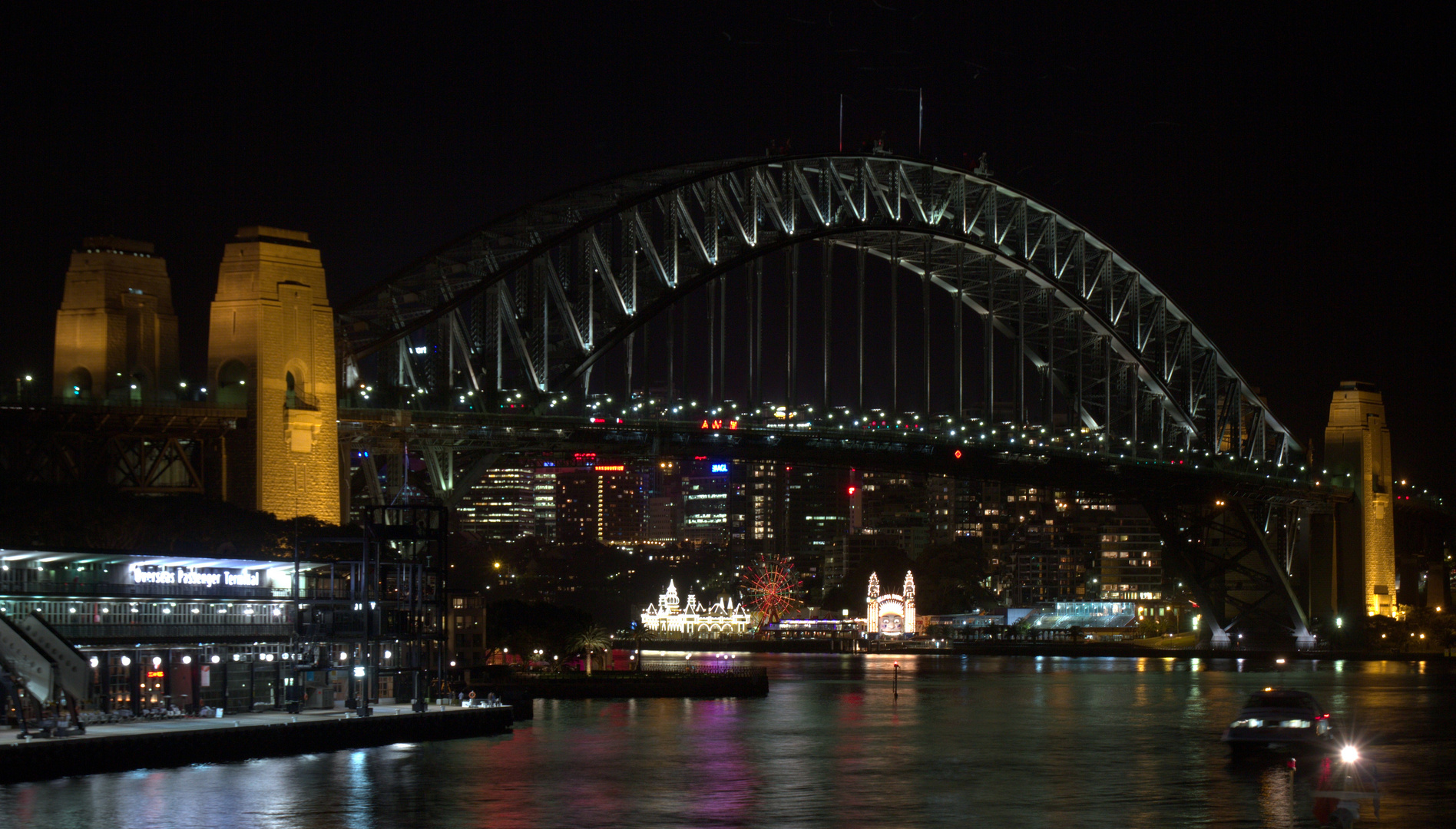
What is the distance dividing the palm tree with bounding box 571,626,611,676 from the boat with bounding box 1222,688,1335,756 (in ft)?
137

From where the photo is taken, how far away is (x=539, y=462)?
87812mm

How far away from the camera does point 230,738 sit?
3912 centimetres

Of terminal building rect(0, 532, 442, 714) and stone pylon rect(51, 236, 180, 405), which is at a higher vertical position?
stone pylon rect(51, 236, 180, 405)

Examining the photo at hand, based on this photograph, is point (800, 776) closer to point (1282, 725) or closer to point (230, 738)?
point (1282, 725)

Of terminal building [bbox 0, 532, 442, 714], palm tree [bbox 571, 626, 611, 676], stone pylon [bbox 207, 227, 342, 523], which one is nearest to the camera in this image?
terminal building [bbox 0, 532, 442, 714]

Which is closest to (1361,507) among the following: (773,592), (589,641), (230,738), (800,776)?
(589,641)

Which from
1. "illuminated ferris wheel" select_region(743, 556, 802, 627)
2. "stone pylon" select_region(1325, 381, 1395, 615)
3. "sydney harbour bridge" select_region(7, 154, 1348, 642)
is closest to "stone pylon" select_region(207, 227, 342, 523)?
"sydney harbour bridge" select_region(7, 154, 1348, 642)

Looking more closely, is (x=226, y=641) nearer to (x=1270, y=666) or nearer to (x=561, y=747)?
(x=561, y=747)

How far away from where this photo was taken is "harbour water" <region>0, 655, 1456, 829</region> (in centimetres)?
2945

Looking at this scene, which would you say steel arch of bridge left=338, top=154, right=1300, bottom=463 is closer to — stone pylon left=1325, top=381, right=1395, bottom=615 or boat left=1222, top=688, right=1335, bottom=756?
stone pylon left=1325, top=381, right=1395, bottom=615

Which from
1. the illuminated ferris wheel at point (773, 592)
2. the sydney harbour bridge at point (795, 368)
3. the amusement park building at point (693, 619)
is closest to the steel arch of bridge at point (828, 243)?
the sydney harbour bridge at point (795, 368)

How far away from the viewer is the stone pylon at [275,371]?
55438mm

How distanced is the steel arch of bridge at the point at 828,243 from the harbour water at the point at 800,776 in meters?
13.7

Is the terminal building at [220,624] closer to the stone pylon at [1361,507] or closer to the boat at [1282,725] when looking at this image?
the boat at [1282,725]
